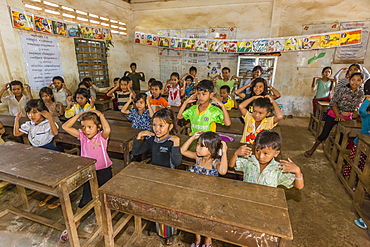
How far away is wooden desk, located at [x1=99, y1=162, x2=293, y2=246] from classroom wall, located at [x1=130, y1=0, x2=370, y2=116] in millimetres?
6512

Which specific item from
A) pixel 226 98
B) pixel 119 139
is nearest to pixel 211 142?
pixel 119 139

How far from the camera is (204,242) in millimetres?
1895

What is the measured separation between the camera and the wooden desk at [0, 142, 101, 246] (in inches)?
61.8

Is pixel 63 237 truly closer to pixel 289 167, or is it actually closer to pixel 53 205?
pixel 53 205

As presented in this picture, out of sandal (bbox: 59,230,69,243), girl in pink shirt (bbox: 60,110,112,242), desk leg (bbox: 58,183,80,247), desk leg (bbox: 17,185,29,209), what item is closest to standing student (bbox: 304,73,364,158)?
girl in pink shirt (bbox: 60,110,112,242)

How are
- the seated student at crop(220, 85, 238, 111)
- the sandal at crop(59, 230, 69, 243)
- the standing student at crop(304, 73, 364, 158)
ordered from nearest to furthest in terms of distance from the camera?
the sandal at crop(59, 230, 69, 243)
the standing student at crop(304, 73, 364, 158)
the seated student at crop(220, 85, 238, 111)

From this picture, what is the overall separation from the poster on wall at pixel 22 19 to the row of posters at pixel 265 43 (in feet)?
11.0

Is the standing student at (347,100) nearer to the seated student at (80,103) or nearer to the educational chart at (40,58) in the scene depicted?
the seated student at (80,103)

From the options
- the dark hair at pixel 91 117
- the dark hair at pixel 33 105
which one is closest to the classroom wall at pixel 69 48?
the dark hair at pixel 33 105

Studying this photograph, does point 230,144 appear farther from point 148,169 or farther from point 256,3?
point 256,3

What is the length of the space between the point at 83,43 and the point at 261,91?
584cm

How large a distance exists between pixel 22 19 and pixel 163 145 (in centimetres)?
524

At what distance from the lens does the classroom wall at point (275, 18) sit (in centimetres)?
618

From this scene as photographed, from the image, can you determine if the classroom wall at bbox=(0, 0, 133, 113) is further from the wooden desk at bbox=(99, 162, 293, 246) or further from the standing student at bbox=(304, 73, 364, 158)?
the standing student at bbox=(304, 73, 364, 158)
